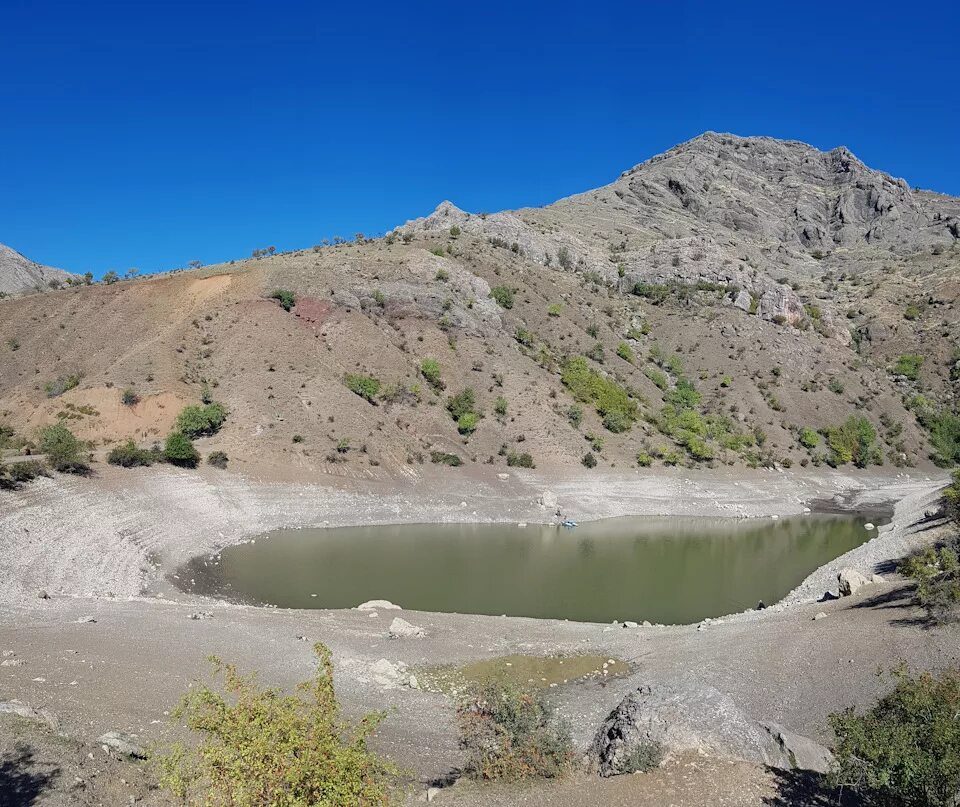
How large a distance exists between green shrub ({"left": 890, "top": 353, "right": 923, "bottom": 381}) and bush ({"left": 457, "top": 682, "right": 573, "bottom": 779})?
89.5 meters

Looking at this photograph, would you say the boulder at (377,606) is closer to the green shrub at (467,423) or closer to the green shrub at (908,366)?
the green shrub at (467,423)

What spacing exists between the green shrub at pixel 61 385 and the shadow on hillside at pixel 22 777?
43.7 metres

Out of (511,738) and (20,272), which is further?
(20,272)

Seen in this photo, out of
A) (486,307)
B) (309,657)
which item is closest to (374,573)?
(309,657)

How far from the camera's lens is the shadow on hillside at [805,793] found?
27.3 ft

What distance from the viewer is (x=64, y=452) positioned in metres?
32.8

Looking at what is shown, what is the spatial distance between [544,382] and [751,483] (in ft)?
65.2

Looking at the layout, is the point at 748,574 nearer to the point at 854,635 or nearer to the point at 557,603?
the point at 557,603

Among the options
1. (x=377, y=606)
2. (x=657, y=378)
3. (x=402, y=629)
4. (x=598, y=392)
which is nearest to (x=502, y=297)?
(x=598, y=392)

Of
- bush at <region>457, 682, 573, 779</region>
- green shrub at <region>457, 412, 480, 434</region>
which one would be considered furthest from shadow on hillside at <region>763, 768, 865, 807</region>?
green shrub at <region>457, 412, 480, 434</region>

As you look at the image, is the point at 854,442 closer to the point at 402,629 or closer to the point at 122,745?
the point at 402,629

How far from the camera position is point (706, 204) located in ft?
458

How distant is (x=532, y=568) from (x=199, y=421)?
2556 cm

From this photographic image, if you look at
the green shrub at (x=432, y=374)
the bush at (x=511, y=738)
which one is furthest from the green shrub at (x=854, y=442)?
the bush at (x=511, y=738)
